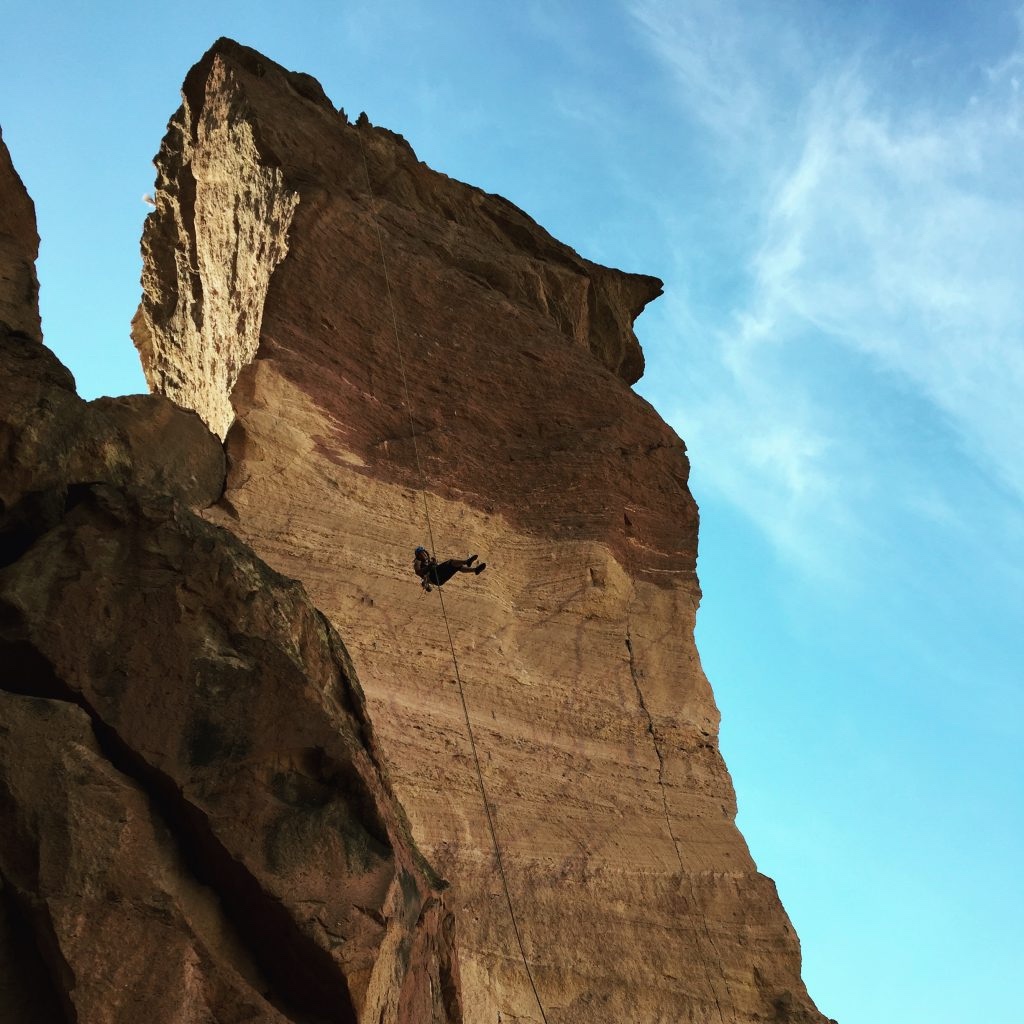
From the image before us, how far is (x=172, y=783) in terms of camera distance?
7.61 metres

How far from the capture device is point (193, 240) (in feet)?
66.5

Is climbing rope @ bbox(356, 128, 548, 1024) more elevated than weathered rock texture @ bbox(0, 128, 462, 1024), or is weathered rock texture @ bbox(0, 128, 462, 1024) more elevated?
climbing rope @ bbox(356, 128, 548, 1024)

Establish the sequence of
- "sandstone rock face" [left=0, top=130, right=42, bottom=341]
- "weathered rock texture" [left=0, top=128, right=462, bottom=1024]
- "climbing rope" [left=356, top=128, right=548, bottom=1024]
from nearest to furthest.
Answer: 1. "weathered rock texture" [left=0, top=128, right=462, bottom=1024]
2. "sandstone rock face" [left=0, top=130, right=42, bottom=341]
3. "climbing rope" [left=356, top=128, right=548, bottom=1024]

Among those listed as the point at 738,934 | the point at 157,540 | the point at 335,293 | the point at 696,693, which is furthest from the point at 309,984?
the point at 335,293

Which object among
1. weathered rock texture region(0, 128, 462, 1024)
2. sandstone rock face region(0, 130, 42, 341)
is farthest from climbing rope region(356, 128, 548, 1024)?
sandstone rock face region(0, 130, 42, 341)

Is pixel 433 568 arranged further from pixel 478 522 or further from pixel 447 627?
pixel 478 522

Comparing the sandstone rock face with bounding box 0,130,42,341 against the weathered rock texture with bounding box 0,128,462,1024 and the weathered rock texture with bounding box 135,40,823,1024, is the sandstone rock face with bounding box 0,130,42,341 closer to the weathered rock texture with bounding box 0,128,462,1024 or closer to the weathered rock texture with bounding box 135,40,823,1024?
the weathered rock texture with bounding box 0,128,462,1024

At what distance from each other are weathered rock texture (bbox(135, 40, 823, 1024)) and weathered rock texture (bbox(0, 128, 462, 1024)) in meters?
4.00

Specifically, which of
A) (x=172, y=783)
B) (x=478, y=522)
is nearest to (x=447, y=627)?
(x=478, y=522)

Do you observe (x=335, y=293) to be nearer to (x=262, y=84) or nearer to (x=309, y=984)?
(x=262, y=84)

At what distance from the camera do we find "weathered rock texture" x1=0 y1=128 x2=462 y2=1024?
6824 millimetres

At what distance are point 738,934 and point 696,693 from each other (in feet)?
11.2

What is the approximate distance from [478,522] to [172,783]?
29.5ft

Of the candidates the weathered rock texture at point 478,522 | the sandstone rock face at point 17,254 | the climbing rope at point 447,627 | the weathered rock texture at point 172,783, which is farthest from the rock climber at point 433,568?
the sandstone rock face at point 17,254
